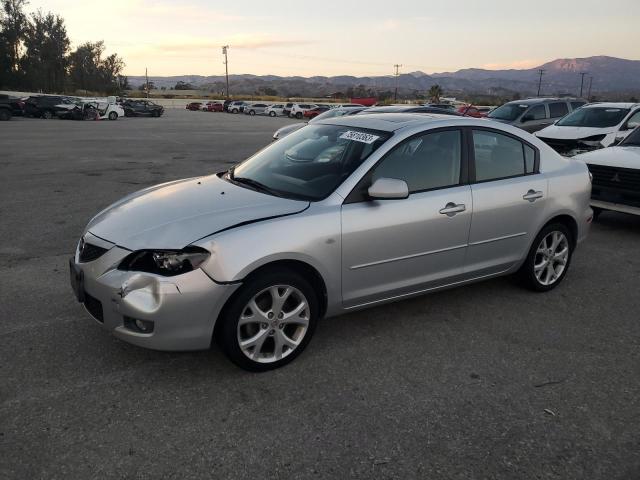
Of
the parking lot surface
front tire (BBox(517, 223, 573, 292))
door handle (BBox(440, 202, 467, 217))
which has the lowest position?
the parking lot surface

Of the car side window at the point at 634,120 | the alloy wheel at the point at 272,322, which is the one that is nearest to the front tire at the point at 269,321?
the alloy wheel at the point at 272,322

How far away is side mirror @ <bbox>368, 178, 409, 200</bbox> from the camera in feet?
11.6

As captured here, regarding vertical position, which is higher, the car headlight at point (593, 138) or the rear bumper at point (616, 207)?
the car headlight at point (593, 138)

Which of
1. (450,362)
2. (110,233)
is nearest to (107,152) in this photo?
(110,233)

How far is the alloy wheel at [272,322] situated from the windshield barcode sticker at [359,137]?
52.3 inches

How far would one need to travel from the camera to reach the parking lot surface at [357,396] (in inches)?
102

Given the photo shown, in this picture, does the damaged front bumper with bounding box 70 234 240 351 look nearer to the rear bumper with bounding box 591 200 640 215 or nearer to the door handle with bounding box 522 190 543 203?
the door handle with bounding box 522 190 543 203

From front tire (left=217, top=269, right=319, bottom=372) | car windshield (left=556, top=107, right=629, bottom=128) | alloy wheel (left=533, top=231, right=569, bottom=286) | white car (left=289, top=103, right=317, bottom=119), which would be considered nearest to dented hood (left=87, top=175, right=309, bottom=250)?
front tire (left=217, top=269, right=319, bottom=372)

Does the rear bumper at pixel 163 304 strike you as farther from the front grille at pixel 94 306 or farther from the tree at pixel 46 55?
the tree at pixel 46 55

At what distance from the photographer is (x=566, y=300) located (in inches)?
188

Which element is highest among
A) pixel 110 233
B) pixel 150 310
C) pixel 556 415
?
pixel 110 233

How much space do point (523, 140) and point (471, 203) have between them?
3.29 feet

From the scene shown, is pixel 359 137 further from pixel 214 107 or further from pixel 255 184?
pixel 214 107

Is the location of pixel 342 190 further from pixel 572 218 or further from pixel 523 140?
pixel 572 218
